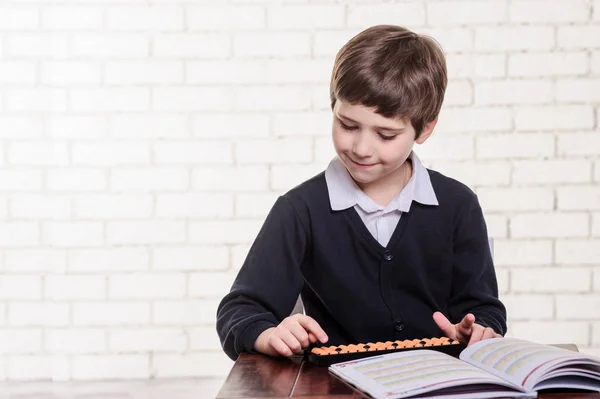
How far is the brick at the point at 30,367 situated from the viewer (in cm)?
293

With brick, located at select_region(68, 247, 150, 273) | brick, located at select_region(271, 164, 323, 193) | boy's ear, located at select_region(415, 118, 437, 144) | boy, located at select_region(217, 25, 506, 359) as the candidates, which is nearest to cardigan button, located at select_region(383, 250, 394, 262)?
boy, located at select_region(217, 25, 506, 359)

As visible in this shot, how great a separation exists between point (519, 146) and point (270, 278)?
159 cm

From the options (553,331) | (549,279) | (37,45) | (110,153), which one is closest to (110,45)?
(37,45)

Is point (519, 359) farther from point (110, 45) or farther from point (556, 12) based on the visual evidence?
point (110, 45)

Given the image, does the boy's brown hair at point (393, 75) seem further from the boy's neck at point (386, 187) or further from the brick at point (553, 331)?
the brick at point (553, 331)

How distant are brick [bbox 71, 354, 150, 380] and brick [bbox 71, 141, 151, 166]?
695 millimetres

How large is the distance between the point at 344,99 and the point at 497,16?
154 centimetres

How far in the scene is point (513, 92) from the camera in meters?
2.83

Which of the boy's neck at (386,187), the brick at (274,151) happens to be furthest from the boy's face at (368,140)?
the brick at (274,151)

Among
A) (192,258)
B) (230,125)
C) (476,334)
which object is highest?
(230,125)

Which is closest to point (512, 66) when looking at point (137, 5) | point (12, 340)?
point (137, 5)

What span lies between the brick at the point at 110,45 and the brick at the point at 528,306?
1.54m

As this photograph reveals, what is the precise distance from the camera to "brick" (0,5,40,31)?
2.85 meters

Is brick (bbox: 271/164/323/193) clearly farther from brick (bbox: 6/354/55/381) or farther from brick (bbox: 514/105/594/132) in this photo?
brick (bbox: 6/354/55/381)
